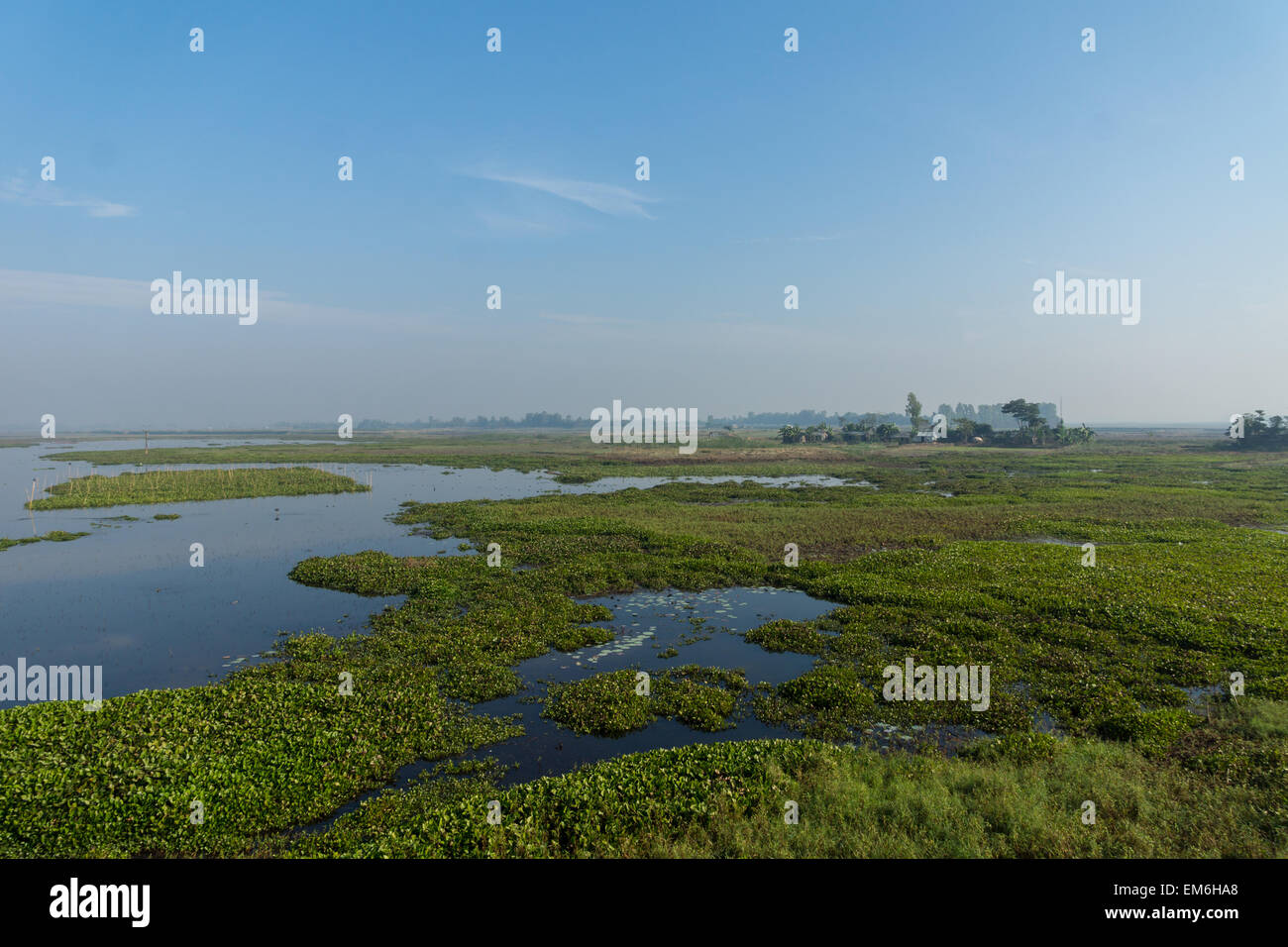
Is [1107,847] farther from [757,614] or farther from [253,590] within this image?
[253,590]

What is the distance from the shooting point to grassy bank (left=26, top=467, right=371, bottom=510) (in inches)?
1922

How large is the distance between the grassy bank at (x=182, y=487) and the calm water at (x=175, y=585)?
2700 mm

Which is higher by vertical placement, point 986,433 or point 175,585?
point 986,433

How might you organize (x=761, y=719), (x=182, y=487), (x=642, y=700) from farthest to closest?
(x=182, y=487) < (x=642, y=700) < (x=761, y=719)

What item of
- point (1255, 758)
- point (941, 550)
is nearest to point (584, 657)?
point (1255, 758)

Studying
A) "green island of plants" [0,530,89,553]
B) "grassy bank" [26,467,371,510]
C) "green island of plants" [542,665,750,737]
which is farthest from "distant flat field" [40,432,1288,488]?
"green island of plants" [542,665,750,737]

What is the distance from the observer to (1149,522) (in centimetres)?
3825

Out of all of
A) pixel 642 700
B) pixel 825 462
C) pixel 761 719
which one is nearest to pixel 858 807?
pixel 761 719

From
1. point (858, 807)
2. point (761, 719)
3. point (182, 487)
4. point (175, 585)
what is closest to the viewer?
point (858, 807)

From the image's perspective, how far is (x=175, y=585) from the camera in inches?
1016

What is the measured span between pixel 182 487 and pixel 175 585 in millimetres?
39171

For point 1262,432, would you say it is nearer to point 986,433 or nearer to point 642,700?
point 986,433

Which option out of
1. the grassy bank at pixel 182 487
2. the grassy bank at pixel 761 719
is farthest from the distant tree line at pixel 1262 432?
the grassy bank at pixel 182 487

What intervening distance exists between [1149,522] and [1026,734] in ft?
115
